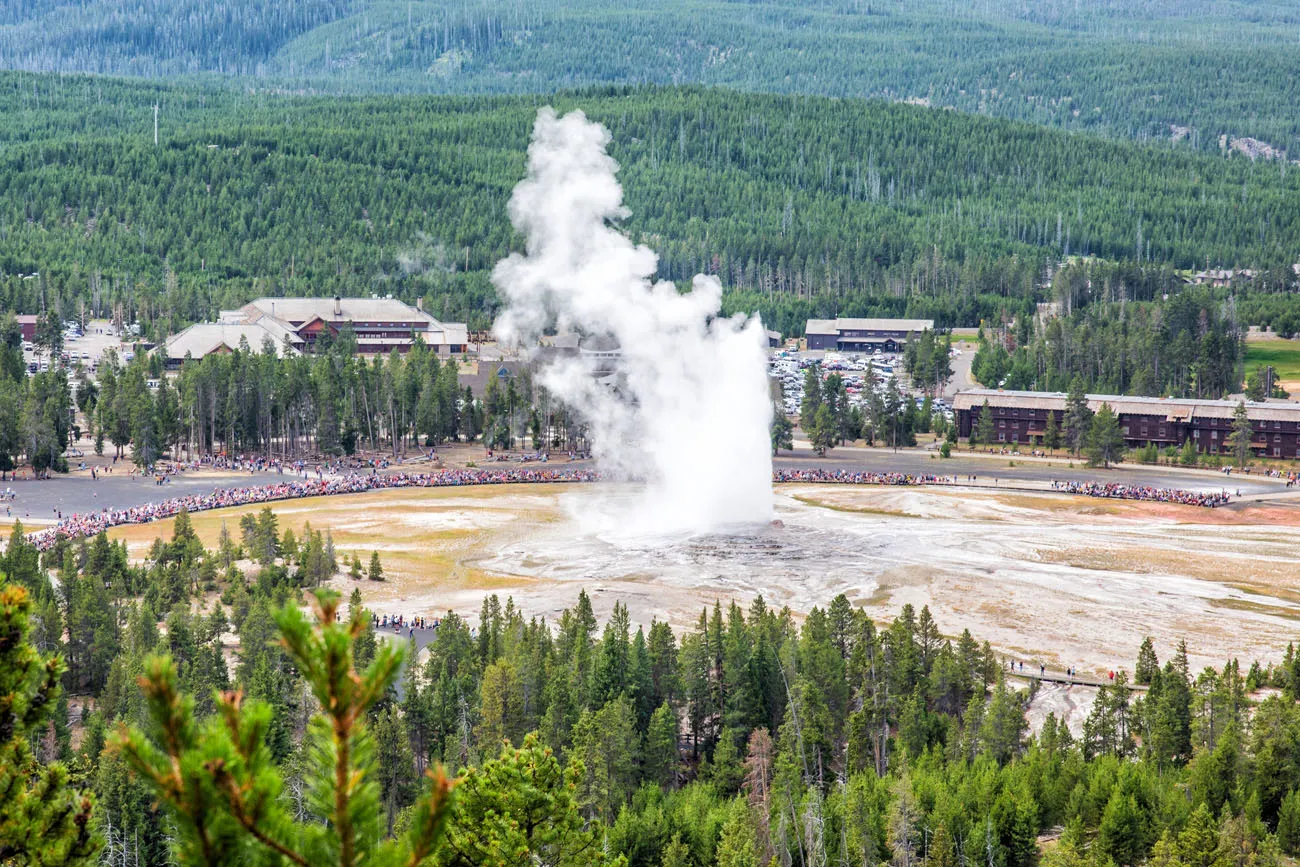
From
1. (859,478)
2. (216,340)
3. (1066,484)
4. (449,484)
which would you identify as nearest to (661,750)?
(449,484)

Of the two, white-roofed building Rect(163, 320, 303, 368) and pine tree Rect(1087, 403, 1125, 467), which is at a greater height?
white-roofed building Rect(163, 320, 303, 368)

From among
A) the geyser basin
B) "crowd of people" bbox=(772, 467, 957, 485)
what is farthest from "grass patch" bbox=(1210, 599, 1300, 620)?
"crowd of people" bbox=(772, 467, 957, 485)

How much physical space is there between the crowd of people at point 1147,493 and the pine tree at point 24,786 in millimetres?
90812

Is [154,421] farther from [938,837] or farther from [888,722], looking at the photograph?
[938,837]

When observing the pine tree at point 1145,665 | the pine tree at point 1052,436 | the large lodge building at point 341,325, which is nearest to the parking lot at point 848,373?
the pine tree at point 1052,436

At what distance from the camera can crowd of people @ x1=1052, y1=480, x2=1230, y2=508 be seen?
98500 mm

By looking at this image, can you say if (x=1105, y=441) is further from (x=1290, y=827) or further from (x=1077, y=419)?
(x=1290, y=827)

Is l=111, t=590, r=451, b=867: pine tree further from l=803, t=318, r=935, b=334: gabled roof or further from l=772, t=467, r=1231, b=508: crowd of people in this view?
l=803, t=318, r=935, b=334: gabled roof

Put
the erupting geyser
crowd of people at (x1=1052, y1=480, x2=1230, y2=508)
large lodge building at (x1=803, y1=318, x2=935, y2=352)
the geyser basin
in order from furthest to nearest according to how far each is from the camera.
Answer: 1. large lodge building at (x1=803, y1=318, x2=935, y2=352)
2. crowd of people at (x1=1052, y1=480, x2=1230, y2=508)
3. the erupting geyser
4. the geyser basin

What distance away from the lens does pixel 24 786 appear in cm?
1568

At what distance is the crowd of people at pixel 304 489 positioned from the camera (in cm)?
8744

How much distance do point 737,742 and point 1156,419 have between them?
8261 centimetres

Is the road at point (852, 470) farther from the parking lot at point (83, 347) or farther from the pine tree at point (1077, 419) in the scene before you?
the parking lot at point (83, 347)

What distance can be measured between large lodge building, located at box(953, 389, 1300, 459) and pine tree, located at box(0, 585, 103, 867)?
11343 cm
